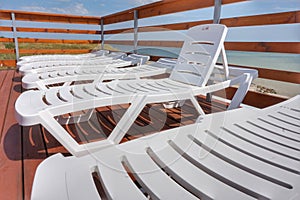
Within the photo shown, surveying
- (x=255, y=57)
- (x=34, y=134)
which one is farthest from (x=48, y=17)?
(x=255, y=57)

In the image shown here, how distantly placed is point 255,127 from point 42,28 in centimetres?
497

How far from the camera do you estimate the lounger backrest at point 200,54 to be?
181 cm

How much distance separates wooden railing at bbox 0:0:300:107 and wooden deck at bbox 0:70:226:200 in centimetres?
64

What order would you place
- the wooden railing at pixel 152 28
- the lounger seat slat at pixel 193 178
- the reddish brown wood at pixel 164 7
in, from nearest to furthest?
the lounger seat slat at pixel 193 178 < the wooden railing at pixel 152 28 < the reddish brown wood at pixel 164 7

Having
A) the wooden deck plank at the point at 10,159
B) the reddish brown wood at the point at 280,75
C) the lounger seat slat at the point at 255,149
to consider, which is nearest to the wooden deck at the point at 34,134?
the wooden deck plank at the point at 10,159

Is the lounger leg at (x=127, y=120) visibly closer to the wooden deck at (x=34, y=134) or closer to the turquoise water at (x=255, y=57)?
the wooden deck at (x=34, y=134)

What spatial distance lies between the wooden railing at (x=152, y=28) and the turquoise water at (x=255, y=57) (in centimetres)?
7

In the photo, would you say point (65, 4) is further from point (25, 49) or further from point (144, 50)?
point (144, 50)

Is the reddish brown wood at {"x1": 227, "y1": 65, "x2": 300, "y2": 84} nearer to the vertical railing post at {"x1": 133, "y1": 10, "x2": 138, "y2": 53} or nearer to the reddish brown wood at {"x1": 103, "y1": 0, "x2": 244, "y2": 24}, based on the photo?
the reddish brown wood at {"x1": 103, "y1": 0, "x2": 244, "y2": 24}

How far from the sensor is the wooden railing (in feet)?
6.22

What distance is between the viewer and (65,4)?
18.5 feet

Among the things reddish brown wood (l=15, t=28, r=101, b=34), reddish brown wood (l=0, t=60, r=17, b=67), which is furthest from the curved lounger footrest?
reddish brown wood (l=15, t=28, r=101, b=34)

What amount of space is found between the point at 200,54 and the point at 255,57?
1.59m

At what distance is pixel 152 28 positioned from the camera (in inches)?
142
